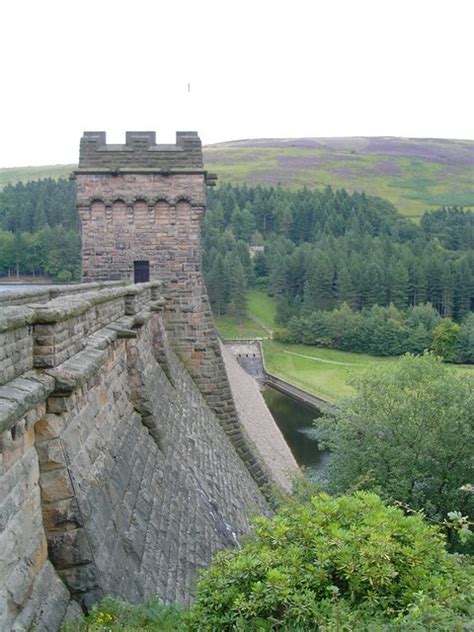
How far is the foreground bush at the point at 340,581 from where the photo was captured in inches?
189

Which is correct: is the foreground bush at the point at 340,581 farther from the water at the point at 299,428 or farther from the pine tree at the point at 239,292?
the pine tree at the point at 239,292

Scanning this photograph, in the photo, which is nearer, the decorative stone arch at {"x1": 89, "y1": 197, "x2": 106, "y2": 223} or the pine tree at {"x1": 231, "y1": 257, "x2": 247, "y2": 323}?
the decorative stone arch at {"x1": 89, "y1": 197, "x2": 106, "y2": 223}

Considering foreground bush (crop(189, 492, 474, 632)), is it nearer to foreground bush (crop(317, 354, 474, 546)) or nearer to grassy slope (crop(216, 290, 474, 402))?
foreground bush (crop(317, 354, 474, 546))

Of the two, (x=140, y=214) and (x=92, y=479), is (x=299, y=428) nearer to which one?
(x=140, y=214)

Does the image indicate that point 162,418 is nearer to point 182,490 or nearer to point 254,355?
point 182,490

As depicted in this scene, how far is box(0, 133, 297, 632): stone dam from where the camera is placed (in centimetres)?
532

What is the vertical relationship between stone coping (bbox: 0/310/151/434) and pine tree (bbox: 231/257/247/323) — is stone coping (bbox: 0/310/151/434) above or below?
above

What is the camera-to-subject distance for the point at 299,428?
160ft

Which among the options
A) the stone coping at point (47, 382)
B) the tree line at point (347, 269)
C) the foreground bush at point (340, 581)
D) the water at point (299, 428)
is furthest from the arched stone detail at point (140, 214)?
the tree line at point (347, 269)

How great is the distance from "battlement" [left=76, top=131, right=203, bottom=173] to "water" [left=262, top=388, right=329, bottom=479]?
1680 centimetres

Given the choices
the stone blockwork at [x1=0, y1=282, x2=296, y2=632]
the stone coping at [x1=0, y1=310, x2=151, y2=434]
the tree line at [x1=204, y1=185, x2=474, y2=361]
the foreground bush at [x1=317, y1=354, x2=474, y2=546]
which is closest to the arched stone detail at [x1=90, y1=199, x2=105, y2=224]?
the stone blockwork at [x1=0, y1=282, x2=296, y2=632]

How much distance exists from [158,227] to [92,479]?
507 inches

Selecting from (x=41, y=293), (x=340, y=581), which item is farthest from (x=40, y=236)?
(x=340, y=581)

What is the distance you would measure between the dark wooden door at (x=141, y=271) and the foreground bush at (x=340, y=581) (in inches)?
553
